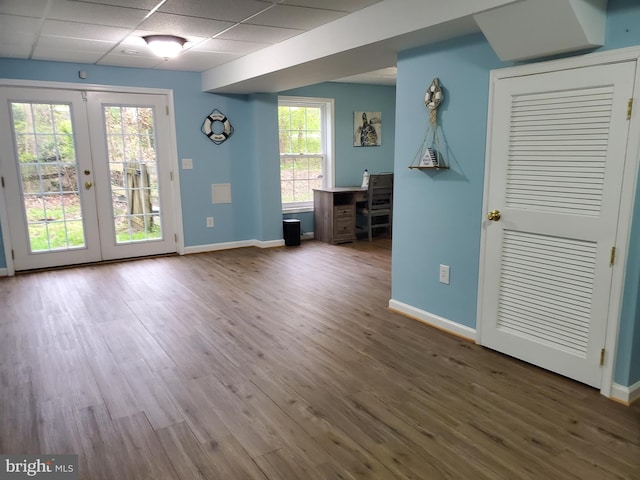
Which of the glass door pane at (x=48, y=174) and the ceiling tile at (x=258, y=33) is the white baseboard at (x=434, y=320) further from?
the glass door pane at (x=48, y=174)

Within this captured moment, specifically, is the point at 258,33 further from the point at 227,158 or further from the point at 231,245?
the point at 231,245

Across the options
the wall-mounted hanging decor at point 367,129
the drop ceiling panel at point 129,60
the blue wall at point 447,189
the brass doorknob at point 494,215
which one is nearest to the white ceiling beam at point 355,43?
the blue wall at point 447,189

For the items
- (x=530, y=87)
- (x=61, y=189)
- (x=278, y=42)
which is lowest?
(x=61, y=189)

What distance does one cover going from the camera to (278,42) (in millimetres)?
4164

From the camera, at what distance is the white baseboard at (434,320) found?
3.23m

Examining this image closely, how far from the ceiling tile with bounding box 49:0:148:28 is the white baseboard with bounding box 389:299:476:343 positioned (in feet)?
9.43

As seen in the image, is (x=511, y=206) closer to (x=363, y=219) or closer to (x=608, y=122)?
(x=608, y=122)

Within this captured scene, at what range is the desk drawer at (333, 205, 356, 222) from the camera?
21.4 ft

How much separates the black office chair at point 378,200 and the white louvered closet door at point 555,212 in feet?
12.1

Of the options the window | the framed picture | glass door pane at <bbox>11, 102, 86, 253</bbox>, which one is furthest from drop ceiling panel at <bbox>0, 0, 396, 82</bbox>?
the window

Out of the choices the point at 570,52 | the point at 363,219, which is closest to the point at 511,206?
the point at 570,52

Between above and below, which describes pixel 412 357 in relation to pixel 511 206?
below

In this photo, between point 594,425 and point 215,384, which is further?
point 215,384

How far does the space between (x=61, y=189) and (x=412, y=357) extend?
438cm
